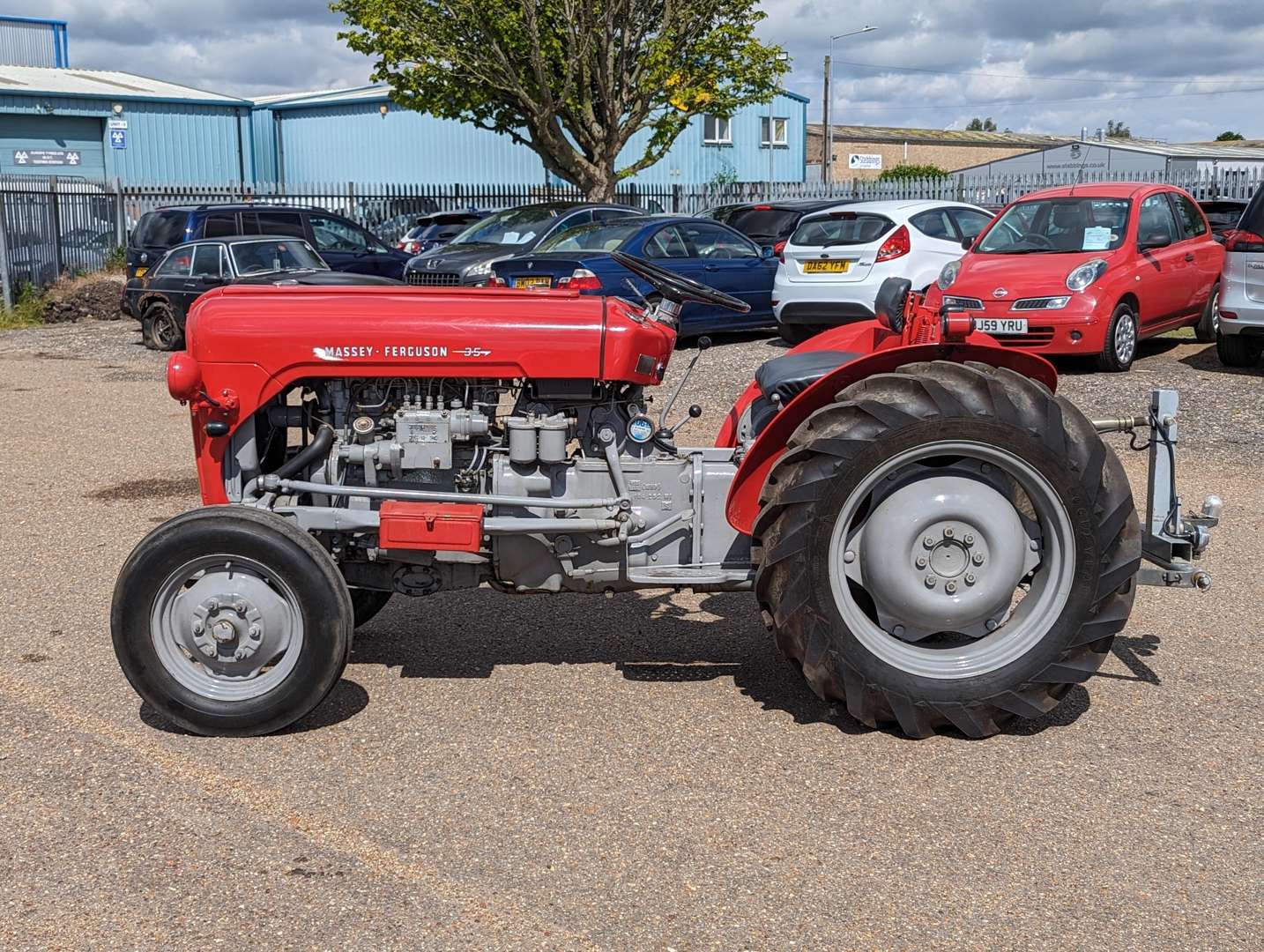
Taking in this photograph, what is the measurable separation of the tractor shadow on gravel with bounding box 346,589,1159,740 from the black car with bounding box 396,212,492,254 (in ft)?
58.4

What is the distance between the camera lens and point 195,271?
55.9 ft

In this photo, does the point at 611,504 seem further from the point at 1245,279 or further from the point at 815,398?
the point at 1245,279

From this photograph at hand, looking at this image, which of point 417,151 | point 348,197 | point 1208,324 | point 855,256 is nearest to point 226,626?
point 855,256

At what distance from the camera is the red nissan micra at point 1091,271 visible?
39.4ft

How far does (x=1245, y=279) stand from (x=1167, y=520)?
27.7 feet

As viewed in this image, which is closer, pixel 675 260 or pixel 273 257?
pixel 675 260

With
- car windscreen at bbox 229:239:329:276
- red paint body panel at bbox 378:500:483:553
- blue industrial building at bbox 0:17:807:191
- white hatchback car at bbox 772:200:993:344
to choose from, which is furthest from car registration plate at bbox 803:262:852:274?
blue industrial building at bbox 0:17:807:191

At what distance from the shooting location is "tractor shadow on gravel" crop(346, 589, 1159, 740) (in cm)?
487

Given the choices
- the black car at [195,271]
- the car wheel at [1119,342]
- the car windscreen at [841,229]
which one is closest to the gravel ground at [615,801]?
the car wheel at [1119,342]

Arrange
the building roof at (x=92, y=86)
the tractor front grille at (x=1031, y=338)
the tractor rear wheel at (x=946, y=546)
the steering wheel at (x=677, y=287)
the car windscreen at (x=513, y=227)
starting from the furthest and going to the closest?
the building roof at (x=92, y=86)
the car windscreen at (x=513, y=227)
the tractor front grille at (x=1031, y=338)
the steering wheel at (x=677, y=287)
the tractor rear wheel at (x=946, y=546)

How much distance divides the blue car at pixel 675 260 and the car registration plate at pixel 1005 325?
3790 mm

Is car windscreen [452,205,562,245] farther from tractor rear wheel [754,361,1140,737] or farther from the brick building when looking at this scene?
the brick building

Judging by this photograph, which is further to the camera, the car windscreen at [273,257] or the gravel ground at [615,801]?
the car windscreen at [273,257]

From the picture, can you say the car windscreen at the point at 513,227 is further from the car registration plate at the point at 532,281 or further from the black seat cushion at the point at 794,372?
the black seat cushion at the point at 794,372
